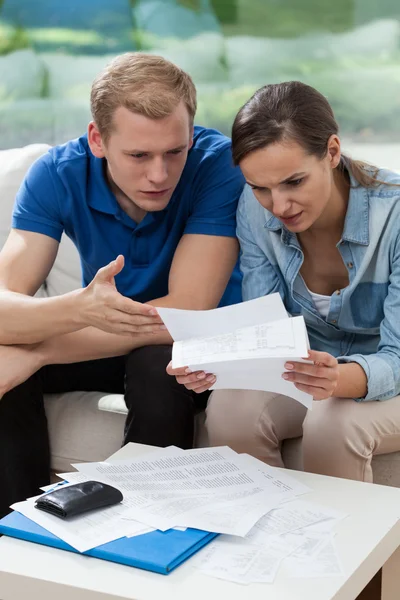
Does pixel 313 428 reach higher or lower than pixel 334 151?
lower

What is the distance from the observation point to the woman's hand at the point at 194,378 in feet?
5.03

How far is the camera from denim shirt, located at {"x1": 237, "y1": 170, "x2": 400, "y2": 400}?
1706mm

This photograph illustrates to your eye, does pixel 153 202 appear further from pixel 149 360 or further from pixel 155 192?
pixel 149 360

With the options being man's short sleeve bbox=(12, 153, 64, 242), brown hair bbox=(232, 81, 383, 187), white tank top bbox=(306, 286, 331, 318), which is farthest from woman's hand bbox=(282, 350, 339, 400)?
man's short sleeve bbox=(12, 153, 64, 242)

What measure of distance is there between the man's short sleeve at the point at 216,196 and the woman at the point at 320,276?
4 cm

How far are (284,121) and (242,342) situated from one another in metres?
0.44

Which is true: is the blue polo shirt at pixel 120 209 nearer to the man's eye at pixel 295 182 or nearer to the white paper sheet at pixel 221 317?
the man's eye at pixel 295 182

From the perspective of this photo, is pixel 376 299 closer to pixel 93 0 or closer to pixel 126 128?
pixel 126 128

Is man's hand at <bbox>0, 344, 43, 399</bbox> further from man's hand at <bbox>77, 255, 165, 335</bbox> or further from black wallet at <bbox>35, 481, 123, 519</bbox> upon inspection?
black wallet at <bbox>35, 481, 123, 519</bbox>

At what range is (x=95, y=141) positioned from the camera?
1.91 metres

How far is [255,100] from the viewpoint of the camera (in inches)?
66.9

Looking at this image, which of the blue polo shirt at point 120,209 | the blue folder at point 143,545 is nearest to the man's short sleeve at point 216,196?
the blue polo shirt at point 120,209

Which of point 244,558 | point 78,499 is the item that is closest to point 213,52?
point 78,499

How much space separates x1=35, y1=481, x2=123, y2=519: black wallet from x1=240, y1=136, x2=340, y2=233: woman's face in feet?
1.98
